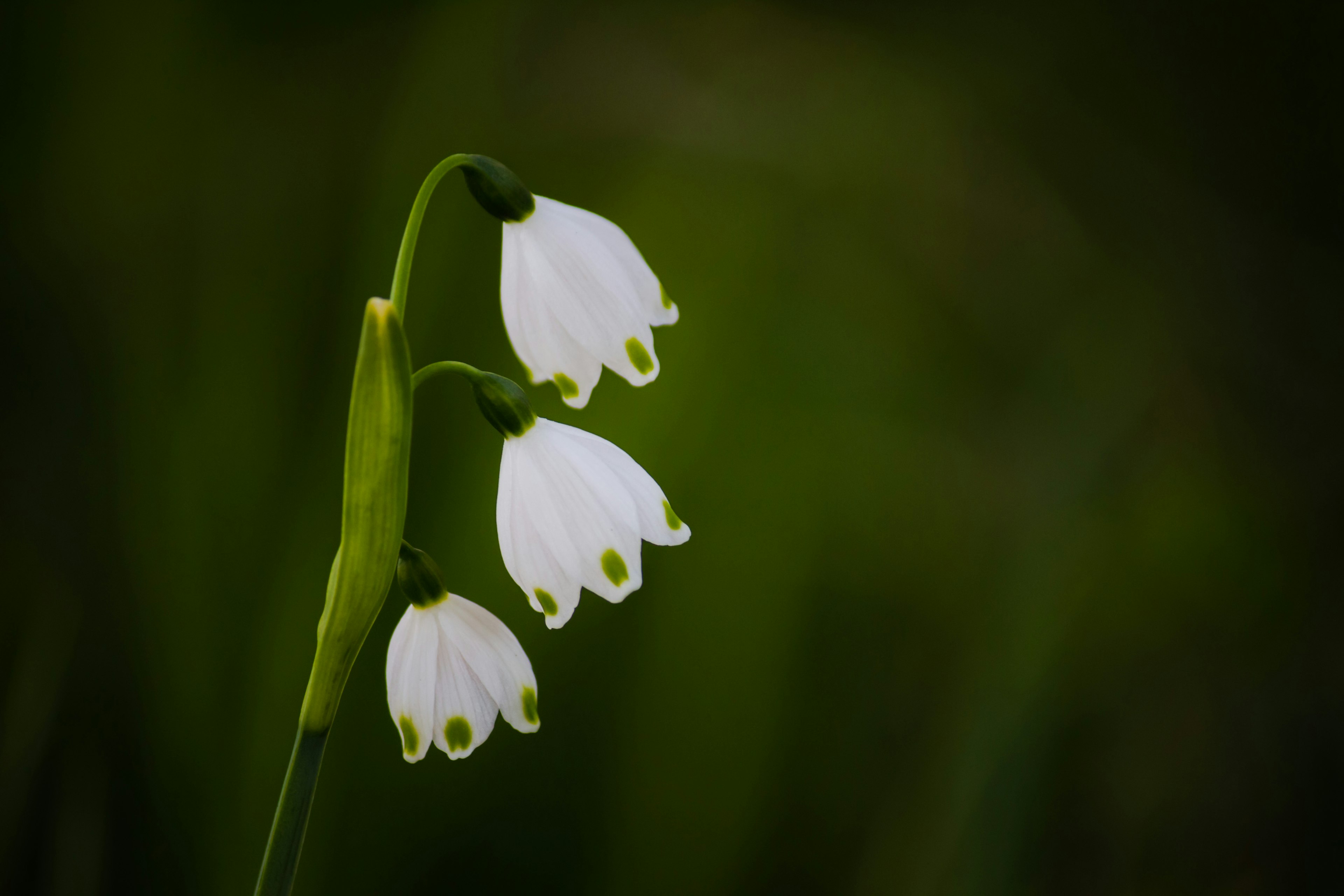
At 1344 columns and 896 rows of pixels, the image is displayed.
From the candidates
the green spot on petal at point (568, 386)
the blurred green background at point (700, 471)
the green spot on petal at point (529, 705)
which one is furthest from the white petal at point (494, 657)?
the blurred green background at point (700, 471)

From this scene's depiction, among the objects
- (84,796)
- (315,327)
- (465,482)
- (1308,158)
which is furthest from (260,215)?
(1308,158)

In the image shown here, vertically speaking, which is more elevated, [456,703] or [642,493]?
[642,493]

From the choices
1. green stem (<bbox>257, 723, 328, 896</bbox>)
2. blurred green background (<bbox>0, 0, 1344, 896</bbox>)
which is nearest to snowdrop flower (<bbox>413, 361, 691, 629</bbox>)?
green stem (<bbox>257, 723, 328, 896</bbox>)

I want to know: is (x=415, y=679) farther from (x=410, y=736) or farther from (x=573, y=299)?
(x=573, y=299)

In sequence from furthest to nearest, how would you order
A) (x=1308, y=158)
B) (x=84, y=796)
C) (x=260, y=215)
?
1. (x=1308, y=158)
2. (x=260, y=215)
3. (x=84, y=796)

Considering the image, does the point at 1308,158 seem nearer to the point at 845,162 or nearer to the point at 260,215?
the point at 845,162

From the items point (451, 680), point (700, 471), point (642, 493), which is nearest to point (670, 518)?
point (642, 493)

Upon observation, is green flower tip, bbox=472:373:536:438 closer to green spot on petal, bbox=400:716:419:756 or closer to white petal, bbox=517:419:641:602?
white petal, bbox=517:419:641:602
